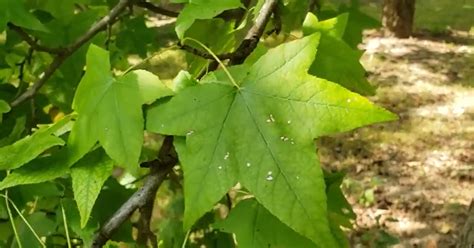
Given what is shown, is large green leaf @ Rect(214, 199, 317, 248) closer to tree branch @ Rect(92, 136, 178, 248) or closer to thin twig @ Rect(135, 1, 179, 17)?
tree branch @ Rect(92, 136, 178, 248)

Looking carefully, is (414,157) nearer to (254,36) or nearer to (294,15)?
(294,15)

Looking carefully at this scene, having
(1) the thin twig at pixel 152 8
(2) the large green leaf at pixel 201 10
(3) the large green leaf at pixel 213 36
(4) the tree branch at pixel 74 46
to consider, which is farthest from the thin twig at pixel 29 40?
(2) the large green leaf at pixel 201 10

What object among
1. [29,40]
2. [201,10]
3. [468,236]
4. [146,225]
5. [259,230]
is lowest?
[468,236]

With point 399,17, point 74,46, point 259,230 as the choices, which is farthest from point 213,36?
point 399,17

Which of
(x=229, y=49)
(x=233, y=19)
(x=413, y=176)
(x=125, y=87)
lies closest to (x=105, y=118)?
(x=125, y=87)

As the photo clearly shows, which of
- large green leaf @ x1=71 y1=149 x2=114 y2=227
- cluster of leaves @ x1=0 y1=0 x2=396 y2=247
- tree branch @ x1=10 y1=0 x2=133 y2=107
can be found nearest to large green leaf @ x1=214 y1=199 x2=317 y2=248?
cluster of leaves @ x1=0 y1=0 x2=396 y2=247

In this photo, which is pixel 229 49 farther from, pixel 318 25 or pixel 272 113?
pixel 272 113
